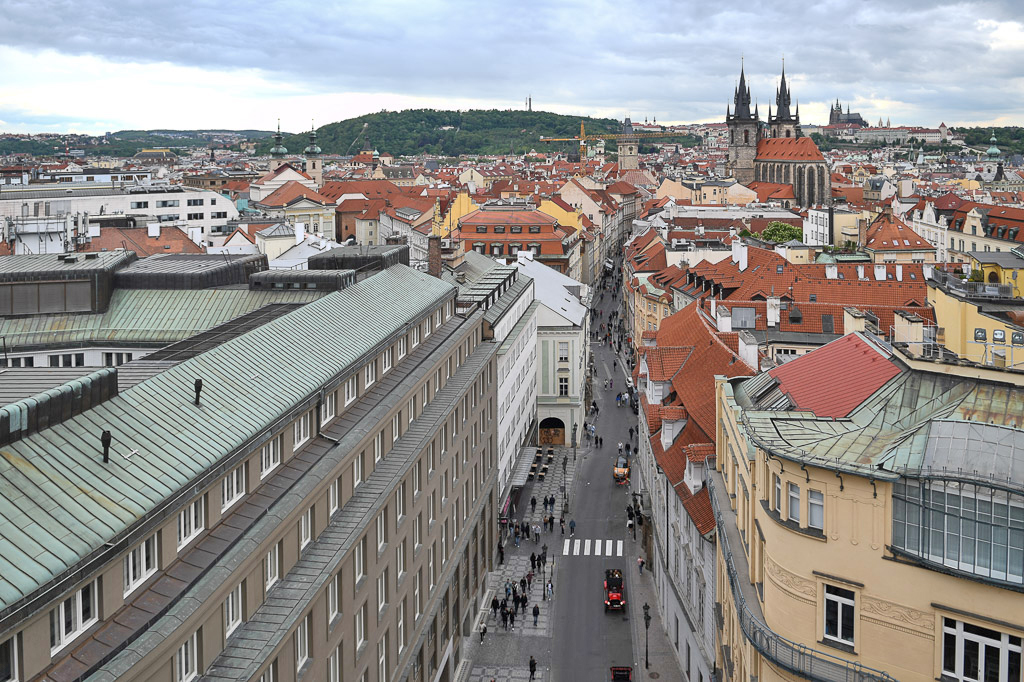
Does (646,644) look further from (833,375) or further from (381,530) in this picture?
(833,375)

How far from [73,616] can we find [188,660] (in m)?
3.14

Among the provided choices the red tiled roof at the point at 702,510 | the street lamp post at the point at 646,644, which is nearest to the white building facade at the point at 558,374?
the street lamp post at the point at 646,644

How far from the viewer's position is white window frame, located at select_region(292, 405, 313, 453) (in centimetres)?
2722

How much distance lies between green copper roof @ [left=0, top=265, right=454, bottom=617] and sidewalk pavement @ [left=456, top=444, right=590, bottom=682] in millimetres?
17730

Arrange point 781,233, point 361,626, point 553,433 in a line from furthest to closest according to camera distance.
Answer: point 781,233 < point 553,433 < point 361,626

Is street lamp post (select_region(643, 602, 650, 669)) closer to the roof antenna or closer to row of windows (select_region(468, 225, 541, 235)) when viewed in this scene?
the roof antenna

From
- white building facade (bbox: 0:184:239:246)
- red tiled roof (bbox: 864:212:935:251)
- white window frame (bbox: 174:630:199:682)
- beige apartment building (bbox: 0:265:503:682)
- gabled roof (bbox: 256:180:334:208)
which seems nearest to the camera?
beige apartment building (bbox: 0:265:503:682)

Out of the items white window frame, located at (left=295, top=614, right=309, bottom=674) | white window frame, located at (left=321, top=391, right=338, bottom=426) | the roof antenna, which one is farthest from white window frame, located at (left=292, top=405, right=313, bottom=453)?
the roof antenna

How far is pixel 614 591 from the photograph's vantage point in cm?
4956

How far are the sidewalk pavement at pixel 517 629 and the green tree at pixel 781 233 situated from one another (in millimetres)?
71559

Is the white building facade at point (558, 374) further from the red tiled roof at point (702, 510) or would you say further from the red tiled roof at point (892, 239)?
the red tiled roof at point (892, 239)

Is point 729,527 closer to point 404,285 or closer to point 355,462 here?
point 355,462

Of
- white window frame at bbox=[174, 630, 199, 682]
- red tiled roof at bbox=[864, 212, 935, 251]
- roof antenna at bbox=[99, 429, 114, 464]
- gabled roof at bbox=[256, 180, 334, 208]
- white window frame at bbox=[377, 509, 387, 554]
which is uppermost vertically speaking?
gabled roof at bbox=[256, 180, 334, 208]

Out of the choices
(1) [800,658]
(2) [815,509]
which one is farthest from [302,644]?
(2) [815,509]
